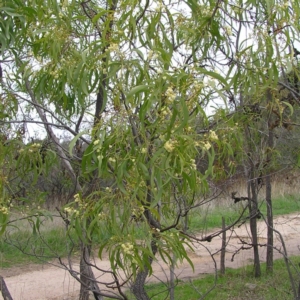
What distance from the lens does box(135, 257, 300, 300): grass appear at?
425 cm

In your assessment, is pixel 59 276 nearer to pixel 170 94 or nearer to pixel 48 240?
pixel 48 240

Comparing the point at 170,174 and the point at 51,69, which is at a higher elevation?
the point at 51,69

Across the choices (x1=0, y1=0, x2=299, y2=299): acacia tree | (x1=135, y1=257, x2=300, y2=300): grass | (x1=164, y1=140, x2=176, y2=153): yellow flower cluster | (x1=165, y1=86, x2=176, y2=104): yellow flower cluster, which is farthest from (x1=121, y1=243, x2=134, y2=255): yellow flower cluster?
(x1=135, y1=257, x2=300, y2=300): grass

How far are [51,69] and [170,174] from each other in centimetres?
80

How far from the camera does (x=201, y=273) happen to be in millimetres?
5477

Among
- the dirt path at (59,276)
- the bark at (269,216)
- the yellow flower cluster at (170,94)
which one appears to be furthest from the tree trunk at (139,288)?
the dirt path at (59,276)

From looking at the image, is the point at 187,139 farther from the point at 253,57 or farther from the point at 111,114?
the point at 253,57

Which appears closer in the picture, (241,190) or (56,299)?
(56,299)

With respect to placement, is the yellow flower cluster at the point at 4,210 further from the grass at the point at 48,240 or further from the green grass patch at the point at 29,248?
the green grass patch at the point at 29,248

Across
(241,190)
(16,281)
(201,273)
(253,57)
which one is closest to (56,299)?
(16,281)

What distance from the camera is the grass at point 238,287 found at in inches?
167

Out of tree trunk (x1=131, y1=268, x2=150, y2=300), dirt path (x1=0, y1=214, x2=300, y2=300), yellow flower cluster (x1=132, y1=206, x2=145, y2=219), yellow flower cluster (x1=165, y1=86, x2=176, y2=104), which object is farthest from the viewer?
dirt path (x1=0, y1=214, x2=300, y2=300)

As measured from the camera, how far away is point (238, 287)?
15.0 feet

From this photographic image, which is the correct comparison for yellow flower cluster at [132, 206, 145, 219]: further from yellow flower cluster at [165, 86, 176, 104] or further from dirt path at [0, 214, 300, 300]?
dirt path at [0, 214, 300, 300]
